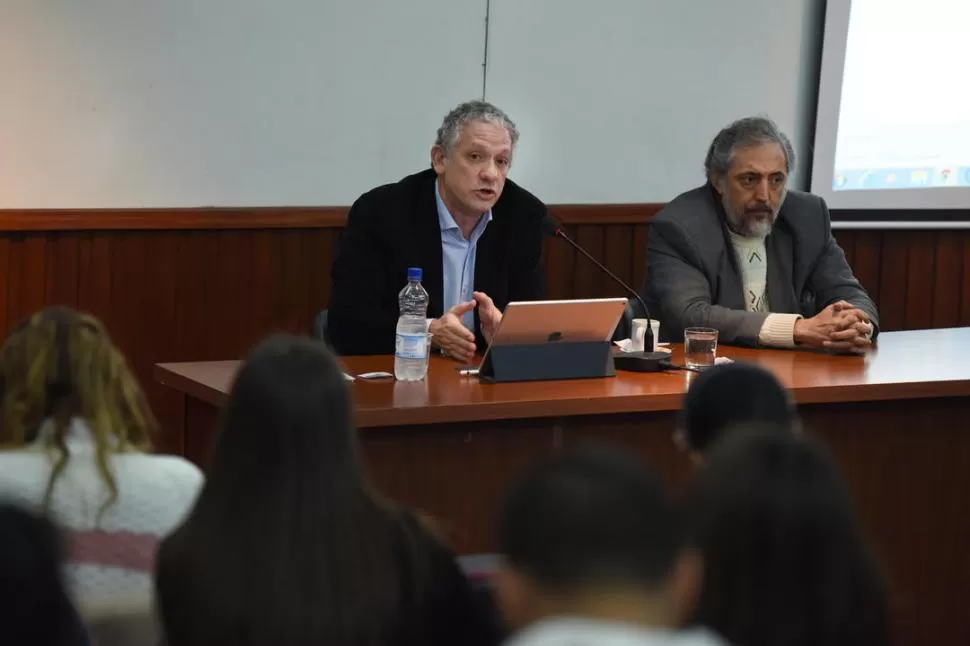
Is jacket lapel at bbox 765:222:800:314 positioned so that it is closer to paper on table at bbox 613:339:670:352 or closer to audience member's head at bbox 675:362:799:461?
paper on table at bbox 613:339:670:352

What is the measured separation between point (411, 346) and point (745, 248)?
128 centimetres

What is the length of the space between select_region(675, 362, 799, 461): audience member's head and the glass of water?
1.50 metres

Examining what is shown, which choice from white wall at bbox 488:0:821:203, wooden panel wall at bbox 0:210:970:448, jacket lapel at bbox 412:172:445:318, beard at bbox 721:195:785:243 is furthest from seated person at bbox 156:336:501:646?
white wall at bbox 488:0:821:203

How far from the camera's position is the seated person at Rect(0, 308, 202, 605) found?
173 cm

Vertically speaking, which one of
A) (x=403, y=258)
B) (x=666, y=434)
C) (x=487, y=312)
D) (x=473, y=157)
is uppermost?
(x=473, y=157)

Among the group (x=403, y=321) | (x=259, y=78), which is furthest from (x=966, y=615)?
(x=259, y=78)

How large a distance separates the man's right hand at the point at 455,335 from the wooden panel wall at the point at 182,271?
4.02 feet

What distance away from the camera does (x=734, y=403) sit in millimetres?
1677

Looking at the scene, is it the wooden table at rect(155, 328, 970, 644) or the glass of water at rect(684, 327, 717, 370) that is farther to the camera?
the glass of water at rect(684, 327, 717, 370)

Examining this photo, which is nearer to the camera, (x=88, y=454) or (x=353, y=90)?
(x=88, y=454)

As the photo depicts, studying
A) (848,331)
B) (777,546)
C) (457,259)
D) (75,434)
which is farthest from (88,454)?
(848,331)

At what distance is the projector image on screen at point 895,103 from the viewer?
498cm

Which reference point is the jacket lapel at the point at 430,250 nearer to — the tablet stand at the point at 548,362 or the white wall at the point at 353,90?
the tablet stand at the point at 548,362

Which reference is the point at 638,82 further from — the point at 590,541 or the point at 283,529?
the point at 590,541
